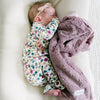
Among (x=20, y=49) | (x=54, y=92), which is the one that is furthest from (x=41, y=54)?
(x=54, y=92)

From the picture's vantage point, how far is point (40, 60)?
111cm

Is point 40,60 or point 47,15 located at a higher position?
point 47,15

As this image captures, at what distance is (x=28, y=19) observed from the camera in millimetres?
1311

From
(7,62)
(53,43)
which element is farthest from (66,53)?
(7,62)

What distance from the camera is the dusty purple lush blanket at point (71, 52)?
1028 mm

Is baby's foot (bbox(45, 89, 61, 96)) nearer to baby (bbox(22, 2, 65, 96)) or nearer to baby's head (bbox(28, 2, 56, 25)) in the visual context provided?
baby (bbox(22, 2, 65, 96))

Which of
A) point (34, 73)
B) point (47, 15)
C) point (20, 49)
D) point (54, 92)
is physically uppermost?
point (47, 15)

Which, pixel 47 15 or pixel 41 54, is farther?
pixel 47 15

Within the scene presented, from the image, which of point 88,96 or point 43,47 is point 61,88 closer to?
point 88,96

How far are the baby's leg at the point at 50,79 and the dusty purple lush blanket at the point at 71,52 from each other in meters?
0.03

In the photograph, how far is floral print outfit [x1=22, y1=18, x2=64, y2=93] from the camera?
1079 millimetres

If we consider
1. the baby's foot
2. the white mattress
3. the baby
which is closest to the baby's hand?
the baby

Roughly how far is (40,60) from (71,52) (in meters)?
0.19

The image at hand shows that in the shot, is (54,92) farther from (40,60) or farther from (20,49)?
(20,49)
